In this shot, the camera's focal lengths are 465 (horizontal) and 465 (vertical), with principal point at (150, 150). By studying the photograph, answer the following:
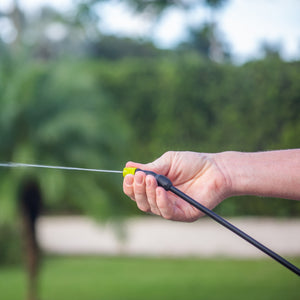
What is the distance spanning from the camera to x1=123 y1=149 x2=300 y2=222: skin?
43.3 inches

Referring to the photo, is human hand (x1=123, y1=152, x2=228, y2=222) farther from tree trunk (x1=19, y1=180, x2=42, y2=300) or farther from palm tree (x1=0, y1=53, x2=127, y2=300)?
→ tree trunk (x1=19, y1=180, x2=42, y2=300)

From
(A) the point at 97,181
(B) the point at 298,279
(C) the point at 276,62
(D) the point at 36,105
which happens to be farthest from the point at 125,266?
(C) the point at 276,62

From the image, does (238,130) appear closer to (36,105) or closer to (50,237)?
(36,105)

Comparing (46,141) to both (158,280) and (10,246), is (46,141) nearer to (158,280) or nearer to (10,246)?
(158,280)

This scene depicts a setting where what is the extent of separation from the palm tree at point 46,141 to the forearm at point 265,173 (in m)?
3.20

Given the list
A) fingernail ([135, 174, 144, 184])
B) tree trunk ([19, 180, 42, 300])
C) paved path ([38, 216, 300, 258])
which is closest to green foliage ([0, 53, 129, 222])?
tree trunk ([19, 180, 42, 300])

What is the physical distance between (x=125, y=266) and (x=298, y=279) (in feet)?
7.44

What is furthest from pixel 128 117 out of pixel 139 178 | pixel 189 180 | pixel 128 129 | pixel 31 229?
pixel 139 178

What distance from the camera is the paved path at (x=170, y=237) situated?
6082mm

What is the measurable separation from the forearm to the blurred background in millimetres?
3106

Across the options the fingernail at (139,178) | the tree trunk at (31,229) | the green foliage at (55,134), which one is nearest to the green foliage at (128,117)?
the green foliage at (55,134)

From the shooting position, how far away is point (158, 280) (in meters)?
5.34

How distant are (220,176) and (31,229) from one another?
353 cm

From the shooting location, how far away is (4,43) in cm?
462
